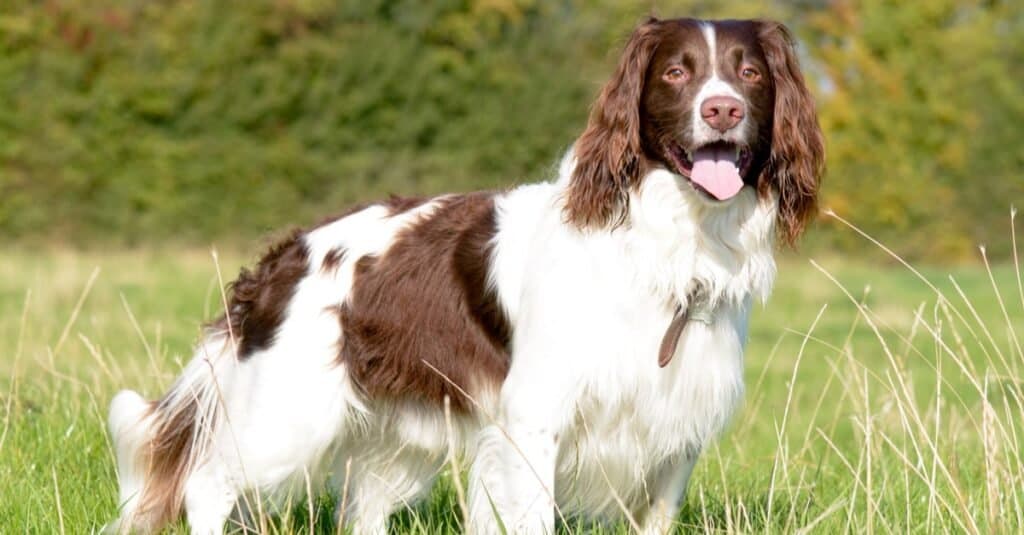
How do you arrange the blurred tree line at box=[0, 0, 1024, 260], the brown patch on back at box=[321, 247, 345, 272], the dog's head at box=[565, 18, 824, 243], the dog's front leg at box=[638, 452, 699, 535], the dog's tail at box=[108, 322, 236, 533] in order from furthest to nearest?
the blurred tree line at box=[0, 0, 1024, 260] → the dog's tail at box=[108, 322, 236, 533] → the brown patch on back at box=[321, 247, 345, 272] → the dog's front leg at box=[638, 452, 699, 535] → the dog's head at box=[565, 18, 824, 243]

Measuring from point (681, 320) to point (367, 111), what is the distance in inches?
793

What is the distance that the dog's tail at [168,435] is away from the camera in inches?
192

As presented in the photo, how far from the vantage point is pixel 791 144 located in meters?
4.23

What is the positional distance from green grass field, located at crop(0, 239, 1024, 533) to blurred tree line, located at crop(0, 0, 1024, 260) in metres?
4.15

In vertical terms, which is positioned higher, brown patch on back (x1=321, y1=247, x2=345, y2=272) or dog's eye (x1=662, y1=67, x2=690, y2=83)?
dog's eye (x1=662, y1=67, x2=690, y2=83)

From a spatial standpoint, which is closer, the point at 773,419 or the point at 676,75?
the point at 676,75

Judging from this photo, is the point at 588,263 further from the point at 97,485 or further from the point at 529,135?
the point at 529,135

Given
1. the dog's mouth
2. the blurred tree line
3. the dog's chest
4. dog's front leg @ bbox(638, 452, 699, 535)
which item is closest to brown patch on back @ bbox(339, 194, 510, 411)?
the dog's chest

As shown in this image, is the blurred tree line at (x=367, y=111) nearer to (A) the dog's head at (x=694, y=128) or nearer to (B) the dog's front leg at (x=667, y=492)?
(B) the dog's front leg at (x=667, y=492)

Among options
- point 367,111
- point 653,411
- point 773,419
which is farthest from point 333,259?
point 367,111

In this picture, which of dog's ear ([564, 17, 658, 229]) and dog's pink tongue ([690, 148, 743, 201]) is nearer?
dog's pink tongue ([690, 148, 743, 201])

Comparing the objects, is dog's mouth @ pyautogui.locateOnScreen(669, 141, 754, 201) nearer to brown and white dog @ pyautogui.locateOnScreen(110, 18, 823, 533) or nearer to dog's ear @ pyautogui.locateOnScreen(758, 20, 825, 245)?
brown and white dog @ pyautogui.locateOnScreen(110, 18, 823, 533)

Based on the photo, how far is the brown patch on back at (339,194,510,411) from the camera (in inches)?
181

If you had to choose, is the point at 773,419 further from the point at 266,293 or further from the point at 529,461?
the point at 266,293
